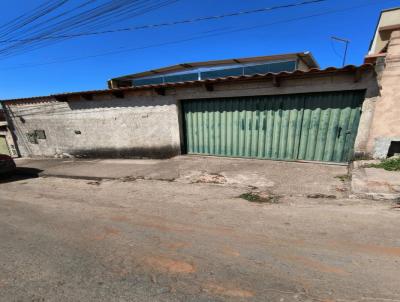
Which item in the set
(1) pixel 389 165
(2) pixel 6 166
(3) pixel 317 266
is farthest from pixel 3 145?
(1) pixel 389 165

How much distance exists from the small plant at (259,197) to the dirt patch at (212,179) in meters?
0.95

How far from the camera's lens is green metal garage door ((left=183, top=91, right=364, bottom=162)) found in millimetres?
5551

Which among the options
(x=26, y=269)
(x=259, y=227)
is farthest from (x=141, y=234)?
(x=259, y=227)

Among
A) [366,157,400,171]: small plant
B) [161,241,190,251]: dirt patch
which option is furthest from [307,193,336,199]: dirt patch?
[161,241,190,251]: dirt patch

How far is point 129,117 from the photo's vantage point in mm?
8492

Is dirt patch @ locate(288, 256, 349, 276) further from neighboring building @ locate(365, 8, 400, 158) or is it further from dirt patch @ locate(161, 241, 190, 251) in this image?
neighboring building @ locate(365, 8, 400, 158)

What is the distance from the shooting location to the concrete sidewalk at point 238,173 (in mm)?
4375

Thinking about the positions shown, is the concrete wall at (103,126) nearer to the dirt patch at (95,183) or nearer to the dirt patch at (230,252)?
the dirt patch at (95,183)

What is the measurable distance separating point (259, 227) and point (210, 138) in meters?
4.82

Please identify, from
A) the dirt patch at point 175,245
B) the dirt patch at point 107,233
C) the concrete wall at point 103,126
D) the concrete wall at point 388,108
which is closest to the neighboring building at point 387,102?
the concrete wall at point 388,108

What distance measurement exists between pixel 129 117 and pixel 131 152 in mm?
1490

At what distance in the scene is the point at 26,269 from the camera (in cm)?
229

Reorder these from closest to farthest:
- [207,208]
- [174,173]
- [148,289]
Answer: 1. [148,289]
2. [207,208]
3. [174,173]

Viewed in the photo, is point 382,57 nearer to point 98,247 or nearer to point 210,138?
point 210,138
